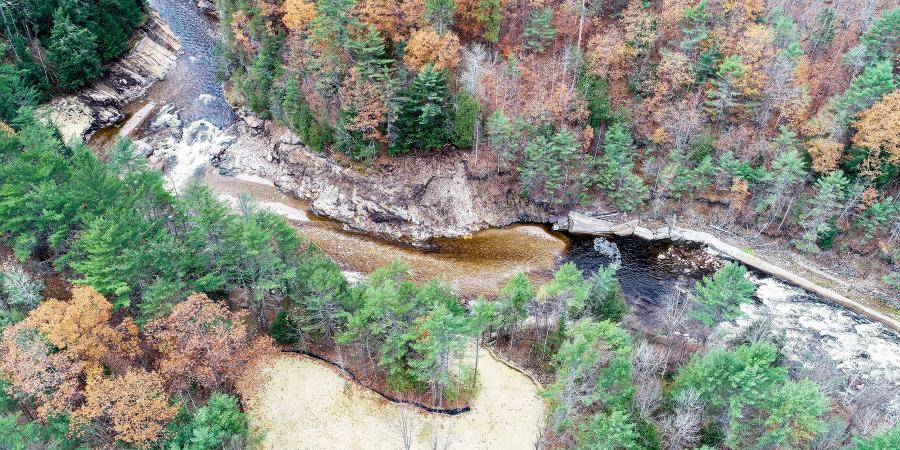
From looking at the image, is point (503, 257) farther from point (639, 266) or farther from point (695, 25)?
point (695, 25)

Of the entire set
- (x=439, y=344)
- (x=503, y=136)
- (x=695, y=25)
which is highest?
(x=695, y=25)

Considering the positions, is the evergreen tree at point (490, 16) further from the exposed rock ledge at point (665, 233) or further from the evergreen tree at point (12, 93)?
the evergreen tree at point (12, 93)

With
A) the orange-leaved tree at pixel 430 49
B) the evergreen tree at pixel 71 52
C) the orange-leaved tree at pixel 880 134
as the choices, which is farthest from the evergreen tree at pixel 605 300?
the evergreen tree at pixel 71 52

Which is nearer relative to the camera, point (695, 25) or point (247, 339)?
point (247, 339)

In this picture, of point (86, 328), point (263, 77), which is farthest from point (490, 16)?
point (86, 328)

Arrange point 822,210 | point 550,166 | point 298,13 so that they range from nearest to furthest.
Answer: point 822,210
point 298,13
point 550,166

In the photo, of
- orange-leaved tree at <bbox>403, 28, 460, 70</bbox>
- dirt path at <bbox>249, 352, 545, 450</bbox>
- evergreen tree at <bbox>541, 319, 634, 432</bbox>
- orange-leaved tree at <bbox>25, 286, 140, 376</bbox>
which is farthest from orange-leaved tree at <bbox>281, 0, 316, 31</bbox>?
evergreen tree at <bbox>541, 319, 634, 432</bbox>

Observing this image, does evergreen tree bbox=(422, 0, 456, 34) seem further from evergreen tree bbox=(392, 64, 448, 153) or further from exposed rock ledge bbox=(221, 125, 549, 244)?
exposed rock ledge bbox=(221, 125, 549, 244)
